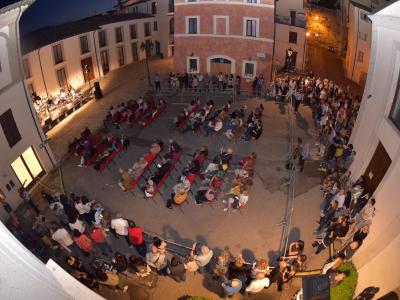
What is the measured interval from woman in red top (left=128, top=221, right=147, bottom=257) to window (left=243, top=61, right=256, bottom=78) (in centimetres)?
1827

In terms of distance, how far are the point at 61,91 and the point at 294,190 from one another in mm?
20512

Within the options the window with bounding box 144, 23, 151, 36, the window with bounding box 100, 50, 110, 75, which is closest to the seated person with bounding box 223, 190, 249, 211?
the window with bounding box 100, 50, 110, 75

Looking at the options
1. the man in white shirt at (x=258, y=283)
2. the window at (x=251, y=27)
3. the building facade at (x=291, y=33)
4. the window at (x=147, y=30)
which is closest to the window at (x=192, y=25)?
the window at (x=251, y=27)

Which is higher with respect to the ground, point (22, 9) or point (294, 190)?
point (22, 9)

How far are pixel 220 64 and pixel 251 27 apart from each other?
3853mm

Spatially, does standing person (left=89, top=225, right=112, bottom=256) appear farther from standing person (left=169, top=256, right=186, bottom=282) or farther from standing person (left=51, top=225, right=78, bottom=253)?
standing person (left=169, top=256, right=186, bottom=282)

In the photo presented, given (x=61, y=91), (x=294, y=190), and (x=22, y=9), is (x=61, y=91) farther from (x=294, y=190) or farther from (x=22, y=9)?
(x=294, y=190)

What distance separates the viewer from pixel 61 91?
27688 mm

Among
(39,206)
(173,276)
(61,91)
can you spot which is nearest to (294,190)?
(173,276)

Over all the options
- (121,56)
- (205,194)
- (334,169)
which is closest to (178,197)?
(205,194)

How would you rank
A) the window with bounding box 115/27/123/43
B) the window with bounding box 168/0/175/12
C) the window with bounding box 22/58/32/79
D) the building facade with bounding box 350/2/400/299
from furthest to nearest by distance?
the window with bounding box 168/0/175/12
the window with bounding box 115/27/123/43
the window with bounding box 22/58/32/79
the building facade with bounding box 350/2/400/299

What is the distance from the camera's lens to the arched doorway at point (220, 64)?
2740 cm

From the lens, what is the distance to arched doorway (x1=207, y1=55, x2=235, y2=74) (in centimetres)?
2740

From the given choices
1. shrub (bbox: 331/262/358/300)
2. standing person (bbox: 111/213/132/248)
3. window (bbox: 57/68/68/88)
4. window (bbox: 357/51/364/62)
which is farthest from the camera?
window (bbox: 357/51/364/62)
